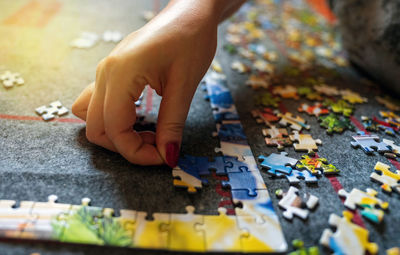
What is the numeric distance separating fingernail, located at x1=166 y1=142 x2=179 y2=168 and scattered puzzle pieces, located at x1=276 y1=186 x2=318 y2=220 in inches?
12.4

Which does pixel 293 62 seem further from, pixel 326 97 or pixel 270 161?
pixel 270 161

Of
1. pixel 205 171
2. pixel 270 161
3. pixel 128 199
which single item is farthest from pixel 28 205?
pixel 270 161

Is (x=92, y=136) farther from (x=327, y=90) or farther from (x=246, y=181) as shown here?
(x=327, y=90)

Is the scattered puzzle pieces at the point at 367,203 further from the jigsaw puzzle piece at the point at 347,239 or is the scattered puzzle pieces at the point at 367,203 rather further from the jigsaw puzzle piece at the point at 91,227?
the jigsaw puzzle piece at the point at 91,227

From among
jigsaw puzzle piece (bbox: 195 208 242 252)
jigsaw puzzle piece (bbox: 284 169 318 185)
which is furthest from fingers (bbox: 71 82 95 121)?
jigsaw puzzle piece (bbox: 284 169 318 185)

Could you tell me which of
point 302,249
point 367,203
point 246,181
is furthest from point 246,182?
point 367,203

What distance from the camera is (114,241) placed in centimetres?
77

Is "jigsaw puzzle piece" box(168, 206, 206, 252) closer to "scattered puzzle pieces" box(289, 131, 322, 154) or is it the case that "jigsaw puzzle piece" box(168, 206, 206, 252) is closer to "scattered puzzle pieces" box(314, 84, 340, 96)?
"scattered puzzle pieces" box(289, 131, 322, 154)

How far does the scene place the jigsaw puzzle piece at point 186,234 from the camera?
0.77m

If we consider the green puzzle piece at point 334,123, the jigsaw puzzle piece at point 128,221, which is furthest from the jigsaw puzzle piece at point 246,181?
the green puzzle piece at point 334,123

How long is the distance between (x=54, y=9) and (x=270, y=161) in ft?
5.11

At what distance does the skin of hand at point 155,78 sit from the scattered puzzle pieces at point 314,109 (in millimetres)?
512

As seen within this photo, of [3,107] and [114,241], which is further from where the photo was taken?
[3,107]

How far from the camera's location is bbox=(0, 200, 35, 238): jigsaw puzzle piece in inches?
29.8
